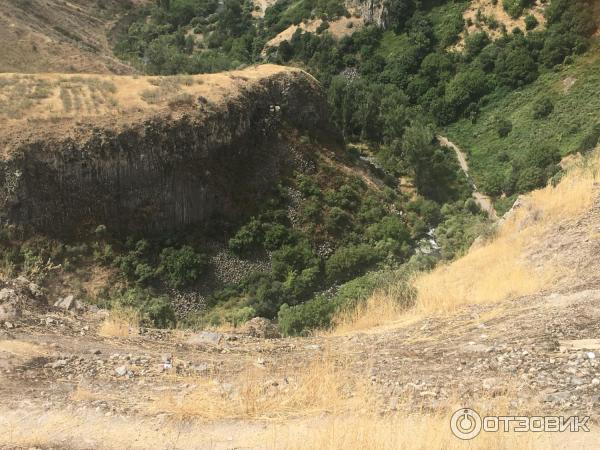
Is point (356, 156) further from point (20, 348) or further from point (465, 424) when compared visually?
point (465, 424)

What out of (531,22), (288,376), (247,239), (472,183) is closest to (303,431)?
(288,376)

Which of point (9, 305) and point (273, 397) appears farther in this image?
point (9, 305)

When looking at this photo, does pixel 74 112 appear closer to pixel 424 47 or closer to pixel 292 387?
pixel 292 387

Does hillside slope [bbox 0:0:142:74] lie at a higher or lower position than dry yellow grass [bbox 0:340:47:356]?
higher

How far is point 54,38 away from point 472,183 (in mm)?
48530

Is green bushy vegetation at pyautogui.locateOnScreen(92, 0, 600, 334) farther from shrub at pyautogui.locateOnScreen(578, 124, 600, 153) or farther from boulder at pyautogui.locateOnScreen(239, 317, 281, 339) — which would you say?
boulder at pyautogui.locateOnScreen(239, 317, 281, 339)

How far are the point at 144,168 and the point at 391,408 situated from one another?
73.5 ft

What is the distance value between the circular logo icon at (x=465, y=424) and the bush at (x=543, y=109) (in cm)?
4009

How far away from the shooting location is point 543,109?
130 ft

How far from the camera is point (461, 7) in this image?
56.0m

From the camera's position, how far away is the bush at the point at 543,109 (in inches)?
1564

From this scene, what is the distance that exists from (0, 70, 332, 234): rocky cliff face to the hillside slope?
27191mm

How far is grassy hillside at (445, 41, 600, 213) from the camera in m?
35.8

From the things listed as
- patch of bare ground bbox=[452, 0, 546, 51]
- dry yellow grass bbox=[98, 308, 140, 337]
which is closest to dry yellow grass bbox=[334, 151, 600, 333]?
dry yellow grass bbox=[98, 308, 140, 337]
